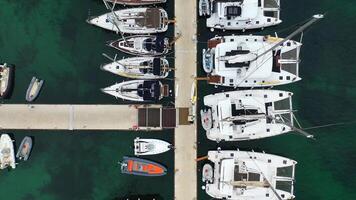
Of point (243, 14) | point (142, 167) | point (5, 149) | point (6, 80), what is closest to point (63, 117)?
point (5, 149)

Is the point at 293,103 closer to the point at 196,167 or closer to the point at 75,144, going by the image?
the point at 196,167

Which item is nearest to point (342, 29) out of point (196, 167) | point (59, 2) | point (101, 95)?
point (196, 167)

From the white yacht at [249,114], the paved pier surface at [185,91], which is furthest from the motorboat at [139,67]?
the white yacht at [249,114]

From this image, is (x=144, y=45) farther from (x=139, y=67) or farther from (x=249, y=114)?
(x=249, y=114)

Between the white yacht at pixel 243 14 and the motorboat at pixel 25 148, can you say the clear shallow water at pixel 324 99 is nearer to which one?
the white yacht at pixel 243 14

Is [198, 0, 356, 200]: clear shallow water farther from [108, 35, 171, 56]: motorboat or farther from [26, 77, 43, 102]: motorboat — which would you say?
[26, 77, 43, 102]: motorboat

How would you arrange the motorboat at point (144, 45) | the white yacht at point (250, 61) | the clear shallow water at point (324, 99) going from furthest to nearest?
the clear shallow water at point (324, 99) → the motorboat at point (144, 45) → the white yacht at point (250, 61)
